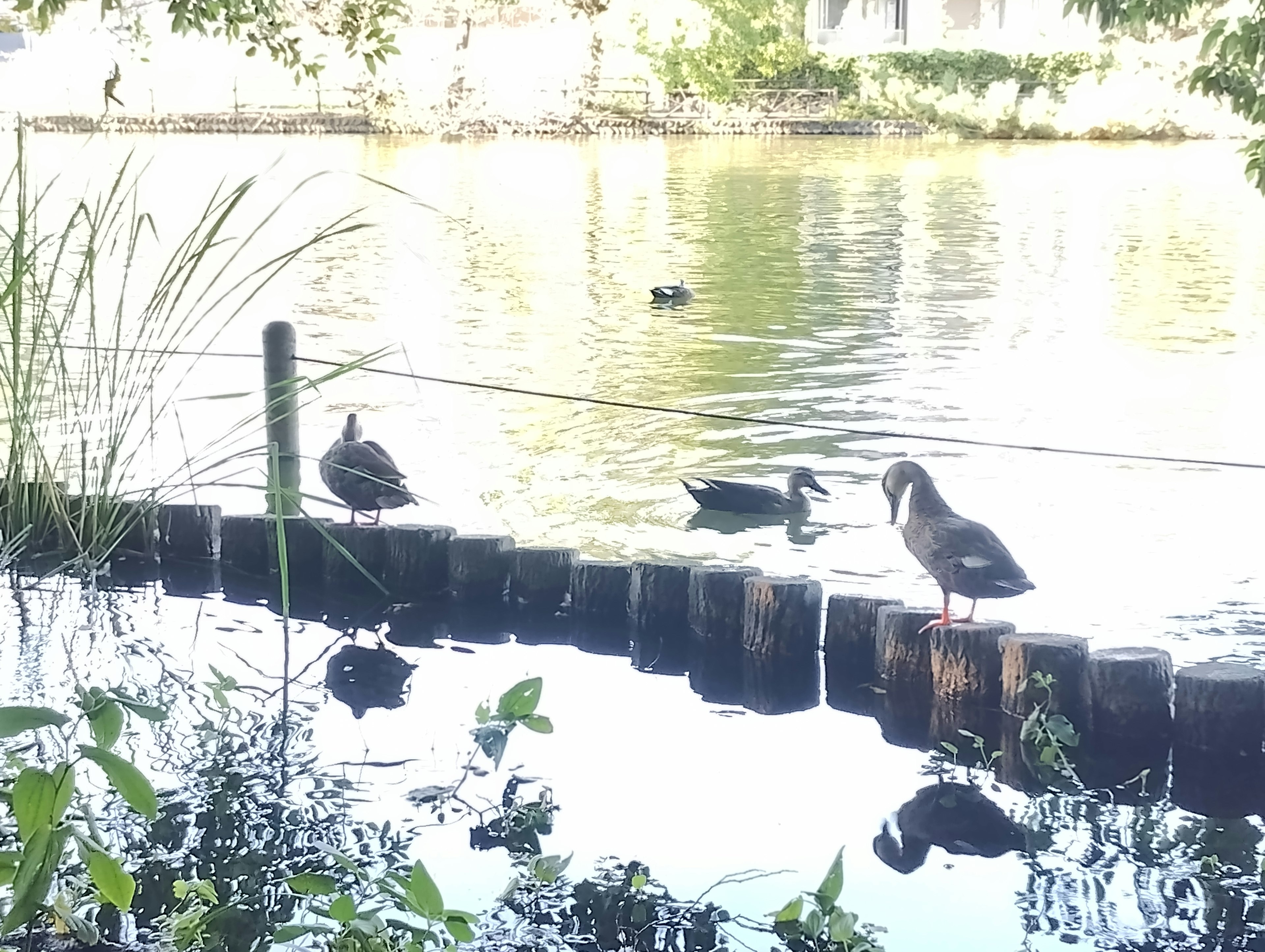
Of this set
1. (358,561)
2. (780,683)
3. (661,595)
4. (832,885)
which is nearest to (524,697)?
(832,885)

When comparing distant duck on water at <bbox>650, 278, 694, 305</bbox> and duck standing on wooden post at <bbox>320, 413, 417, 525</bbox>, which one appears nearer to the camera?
duck standing on wooden post at <bbox>320, 413, 417, 525</bbox>

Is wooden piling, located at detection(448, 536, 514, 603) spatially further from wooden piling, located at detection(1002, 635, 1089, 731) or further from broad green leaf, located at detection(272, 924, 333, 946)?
broad green leaf, located at detection(272, 924, 333, 946)

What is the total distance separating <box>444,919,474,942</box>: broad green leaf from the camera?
89.9 inches

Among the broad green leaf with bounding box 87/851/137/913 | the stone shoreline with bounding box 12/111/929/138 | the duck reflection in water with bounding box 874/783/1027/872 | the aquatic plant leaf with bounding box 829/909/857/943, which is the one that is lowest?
the duck reflection in water with bounding box 874/783/1027/872

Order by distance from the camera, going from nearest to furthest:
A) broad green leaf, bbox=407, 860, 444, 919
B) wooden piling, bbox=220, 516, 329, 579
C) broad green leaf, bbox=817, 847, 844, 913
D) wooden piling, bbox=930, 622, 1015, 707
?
1. broad green leaf, bbox=407, 860, 444, 919
2. broad green leaf, bbox=817, 847, 844, 913
3. wooden piling, bbox=930, 622, 1015, 707
4. wooden piling, bbox=220, 516, 329, 579

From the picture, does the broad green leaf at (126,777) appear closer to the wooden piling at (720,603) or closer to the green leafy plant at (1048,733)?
the green leafy plant at (1048,733)

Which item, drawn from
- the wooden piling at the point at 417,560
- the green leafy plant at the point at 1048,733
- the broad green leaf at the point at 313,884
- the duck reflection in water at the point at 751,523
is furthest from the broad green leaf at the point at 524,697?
the duck reflection in water at the point at 751,523

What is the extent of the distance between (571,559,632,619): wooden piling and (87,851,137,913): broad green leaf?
288 cm

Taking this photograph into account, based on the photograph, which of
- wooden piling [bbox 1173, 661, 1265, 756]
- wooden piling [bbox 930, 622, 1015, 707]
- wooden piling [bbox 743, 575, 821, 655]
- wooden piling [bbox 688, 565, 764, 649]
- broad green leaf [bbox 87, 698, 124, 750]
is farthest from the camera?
wooden piling [bbox 688, 565, 764, 649]

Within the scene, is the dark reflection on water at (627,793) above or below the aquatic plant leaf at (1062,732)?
below

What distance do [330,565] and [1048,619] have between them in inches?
109

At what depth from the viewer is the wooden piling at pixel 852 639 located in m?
4.45

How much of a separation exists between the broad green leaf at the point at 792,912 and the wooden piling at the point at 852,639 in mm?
1534

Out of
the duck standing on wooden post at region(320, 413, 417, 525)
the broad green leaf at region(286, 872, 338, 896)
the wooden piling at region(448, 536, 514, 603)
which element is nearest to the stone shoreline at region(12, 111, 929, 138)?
the duck standing on wooden post at region(320, 413, 417, 525)
